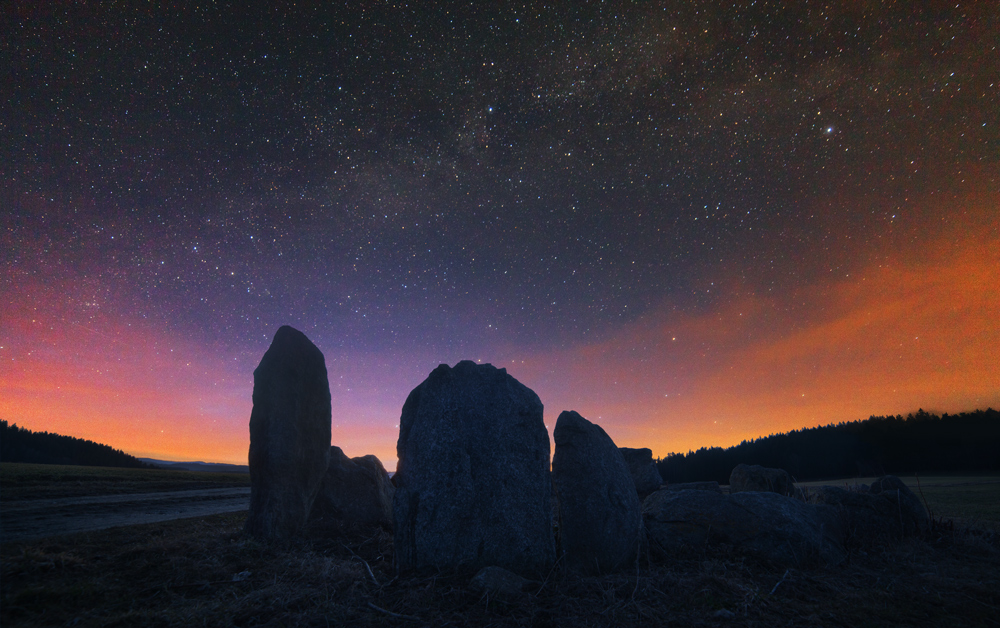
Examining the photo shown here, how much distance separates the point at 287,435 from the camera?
1009 cm

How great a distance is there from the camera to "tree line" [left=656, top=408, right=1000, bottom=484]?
5428cm

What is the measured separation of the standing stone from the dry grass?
142 centimetres

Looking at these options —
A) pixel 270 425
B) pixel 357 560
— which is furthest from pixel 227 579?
pixel 270 425

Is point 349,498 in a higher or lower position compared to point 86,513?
higher

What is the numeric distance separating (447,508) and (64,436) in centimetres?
7714

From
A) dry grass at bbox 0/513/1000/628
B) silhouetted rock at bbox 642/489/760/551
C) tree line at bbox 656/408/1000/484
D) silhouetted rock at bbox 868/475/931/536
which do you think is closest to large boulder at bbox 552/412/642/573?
dry grass at bbox 0/513/1000/628

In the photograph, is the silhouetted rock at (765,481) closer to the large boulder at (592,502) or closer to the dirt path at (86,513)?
the large boulder at (592,502)

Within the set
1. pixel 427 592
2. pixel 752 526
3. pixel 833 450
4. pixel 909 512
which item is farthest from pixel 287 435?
pixel 833 450

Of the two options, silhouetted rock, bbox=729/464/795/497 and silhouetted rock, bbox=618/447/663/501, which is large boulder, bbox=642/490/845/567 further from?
silhouetted rock, bbox=618/447/663/501

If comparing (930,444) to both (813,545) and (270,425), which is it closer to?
(813,545)

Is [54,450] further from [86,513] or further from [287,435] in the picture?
[287,435]

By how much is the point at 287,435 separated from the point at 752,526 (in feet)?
33.7

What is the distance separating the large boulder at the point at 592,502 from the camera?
7.40 meters

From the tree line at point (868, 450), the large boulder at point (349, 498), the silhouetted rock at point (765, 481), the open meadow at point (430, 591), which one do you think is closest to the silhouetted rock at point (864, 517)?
the open meadow at point (430, 591)
